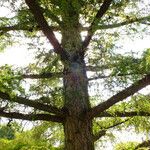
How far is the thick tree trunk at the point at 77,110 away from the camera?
7.34 m

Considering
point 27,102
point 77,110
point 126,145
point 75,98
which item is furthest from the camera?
point 126,145

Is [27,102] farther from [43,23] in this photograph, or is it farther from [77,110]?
[43,23]

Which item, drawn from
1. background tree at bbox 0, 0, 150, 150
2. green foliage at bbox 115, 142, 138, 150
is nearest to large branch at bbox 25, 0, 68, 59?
background tree at bbox 0, 0, 150, 150

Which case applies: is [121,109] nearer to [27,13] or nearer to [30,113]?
[30,113]

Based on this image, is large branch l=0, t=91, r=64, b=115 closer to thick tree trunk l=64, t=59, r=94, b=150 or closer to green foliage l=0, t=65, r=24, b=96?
green foliage l=0, t=65, r=24, b=96

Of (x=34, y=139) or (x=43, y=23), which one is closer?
(x=43, y=23)

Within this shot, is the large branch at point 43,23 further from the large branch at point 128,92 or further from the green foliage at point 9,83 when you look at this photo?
the large branch at point 128,92

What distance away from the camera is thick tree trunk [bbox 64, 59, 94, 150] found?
7.34 m

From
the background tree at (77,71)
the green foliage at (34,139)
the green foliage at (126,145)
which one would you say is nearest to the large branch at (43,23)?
the background tree at (77,71)

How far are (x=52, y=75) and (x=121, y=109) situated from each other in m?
1.67

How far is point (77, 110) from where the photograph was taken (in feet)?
25.0

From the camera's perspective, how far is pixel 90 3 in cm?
721

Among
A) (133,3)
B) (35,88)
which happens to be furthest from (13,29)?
(133,3)

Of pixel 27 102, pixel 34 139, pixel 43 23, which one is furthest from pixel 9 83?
pixel 34 139
